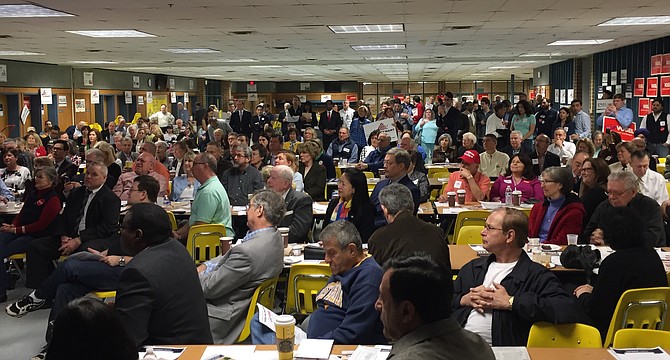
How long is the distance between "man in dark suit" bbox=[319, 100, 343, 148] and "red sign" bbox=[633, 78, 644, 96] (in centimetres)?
652

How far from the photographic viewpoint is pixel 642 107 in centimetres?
1465

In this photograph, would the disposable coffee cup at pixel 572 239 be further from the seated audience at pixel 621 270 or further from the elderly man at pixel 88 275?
the elderly man at pixel 88 275

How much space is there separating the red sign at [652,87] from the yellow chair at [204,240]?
10.8m

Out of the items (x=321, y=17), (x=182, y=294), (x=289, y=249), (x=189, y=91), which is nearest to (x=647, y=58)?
(x=321, y=17)

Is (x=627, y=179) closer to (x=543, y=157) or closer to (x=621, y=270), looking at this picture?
(x=621, y=270)

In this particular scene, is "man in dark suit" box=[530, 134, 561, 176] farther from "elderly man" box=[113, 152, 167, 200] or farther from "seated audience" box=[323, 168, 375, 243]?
"elderly man" box=[113, 152, 167, 200]

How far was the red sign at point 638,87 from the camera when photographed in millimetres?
14709

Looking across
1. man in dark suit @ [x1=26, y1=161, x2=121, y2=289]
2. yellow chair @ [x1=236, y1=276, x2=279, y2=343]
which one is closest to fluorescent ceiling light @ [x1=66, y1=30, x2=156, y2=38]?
man in dark suit @ [x1=26, y1=161, x2=121, y2=289]

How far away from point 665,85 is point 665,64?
41cm

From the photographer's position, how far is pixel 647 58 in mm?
14492

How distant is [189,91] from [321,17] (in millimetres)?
20841

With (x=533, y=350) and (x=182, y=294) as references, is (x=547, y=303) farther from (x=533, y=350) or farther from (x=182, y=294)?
(x=182, y=294)

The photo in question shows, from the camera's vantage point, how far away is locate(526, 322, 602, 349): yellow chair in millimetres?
3432

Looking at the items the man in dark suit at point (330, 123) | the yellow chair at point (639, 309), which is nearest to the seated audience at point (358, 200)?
the yellow chair at point (639, 309)
